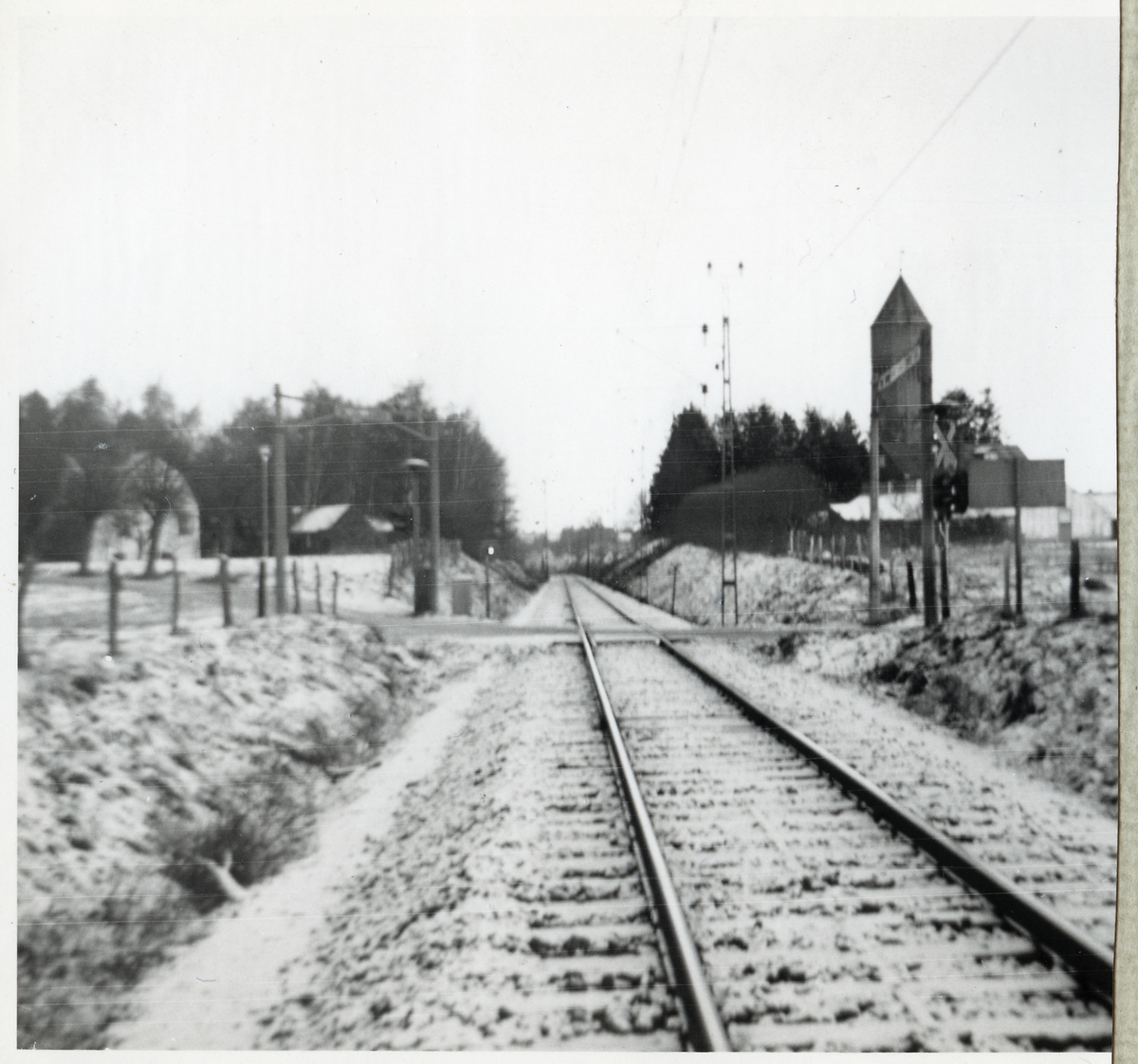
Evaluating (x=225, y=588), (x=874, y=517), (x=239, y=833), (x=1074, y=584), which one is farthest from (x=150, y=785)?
(x=1074, y=584)

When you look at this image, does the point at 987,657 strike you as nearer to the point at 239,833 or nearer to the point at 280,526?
the point at 280,526

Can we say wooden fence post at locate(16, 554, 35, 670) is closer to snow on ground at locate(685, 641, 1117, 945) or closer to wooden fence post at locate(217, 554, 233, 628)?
wooden fence post at locate(217, 554, 233, 628)

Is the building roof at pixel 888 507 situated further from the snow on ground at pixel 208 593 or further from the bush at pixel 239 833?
the bush at pixel 239 833

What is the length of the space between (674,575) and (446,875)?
109 cm

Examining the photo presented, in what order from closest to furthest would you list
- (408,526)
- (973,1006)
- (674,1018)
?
(674,1018), (973,1006), (408,526)

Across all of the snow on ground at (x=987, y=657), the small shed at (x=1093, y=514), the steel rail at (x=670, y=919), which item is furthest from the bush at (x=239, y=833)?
the small shed at (x=1093, y=514)

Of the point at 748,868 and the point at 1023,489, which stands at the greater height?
the point at 1023,489

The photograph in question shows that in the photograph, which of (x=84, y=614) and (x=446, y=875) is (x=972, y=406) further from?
(x=84, y=614)

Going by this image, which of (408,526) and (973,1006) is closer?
(973,1006)

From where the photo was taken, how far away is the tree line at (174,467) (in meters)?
2.00

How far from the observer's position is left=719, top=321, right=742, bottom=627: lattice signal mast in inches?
85.5

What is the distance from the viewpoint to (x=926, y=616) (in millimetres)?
2143

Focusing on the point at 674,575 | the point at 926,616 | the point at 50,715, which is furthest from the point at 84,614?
the point at 926,616

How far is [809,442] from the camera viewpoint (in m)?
2.16
